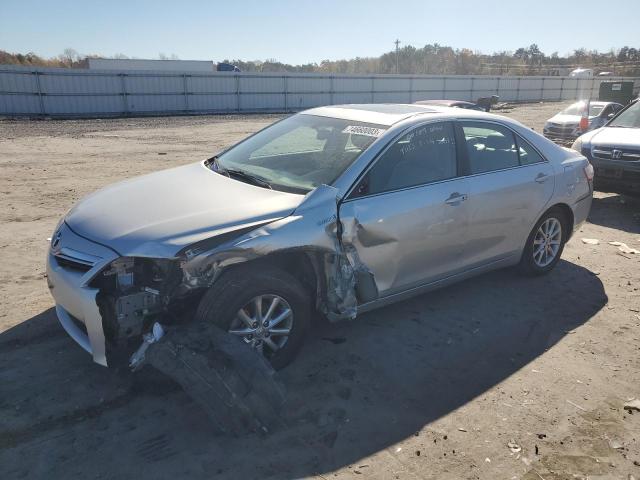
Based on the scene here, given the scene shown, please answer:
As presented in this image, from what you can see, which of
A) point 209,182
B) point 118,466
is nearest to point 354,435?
point 118,466

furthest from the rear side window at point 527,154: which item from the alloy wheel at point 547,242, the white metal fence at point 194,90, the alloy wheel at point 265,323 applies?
the white metal fence at point 194,90

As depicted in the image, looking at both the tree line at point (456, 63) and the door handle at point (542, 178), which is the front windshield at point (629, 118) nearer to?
the door handle at point (542, 178)

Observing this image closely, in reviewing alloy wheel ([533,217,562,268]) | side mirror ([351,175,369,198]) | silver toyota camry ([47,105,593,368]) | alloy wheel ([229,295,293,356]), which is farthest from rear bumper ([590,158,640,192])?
alloy wheel ([229,295,293,356])

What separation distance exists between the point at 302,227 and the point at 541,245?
307 cm

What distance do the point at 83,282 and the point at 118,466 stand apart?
109 centimetres

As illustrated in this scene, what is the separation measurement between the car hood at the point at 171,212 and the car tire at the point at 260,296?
0.33 m

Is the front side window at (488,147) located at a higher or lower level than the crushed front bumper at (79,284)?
higher

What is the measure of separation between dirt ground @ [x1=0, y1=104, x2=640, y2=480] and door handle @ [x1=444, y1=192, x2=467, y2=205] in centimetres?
103

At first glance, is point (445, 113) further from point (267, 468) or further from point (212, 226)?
point (267, 468)

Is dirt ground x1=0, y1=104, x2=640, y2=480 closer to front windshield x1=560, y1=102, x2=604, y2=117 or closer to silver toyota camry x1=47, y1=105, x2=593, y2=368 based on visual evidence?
silver toyota camry x1=47, y1=105, x2=593, y2=368

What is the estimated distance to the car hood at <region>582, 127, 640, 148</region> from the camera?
799 centimetres

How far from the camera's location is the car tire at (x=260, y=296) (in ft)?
10.5

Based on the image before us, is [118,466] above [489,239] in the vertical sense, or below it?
below

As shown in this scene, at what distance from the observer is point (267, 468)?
271 centimetres
